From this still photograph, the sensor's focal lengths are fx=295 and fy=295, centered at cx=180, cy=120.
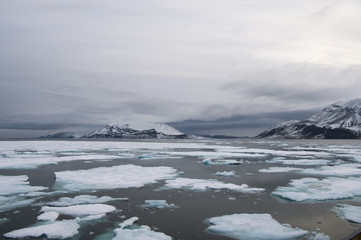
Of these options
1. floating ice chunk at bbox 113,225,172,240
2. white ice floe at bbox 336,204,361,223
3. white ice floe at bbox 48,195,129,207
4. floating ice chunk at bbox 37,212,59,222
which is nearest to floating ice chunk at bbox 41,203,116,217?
floating ice chunk at bbox 37,212,59,222

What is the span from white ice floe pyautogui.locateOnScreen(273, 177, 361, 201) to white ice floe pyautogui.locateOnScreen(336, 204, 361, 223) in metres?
0.83

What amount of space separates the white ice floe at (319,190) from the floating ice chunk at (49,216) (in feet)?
23.1

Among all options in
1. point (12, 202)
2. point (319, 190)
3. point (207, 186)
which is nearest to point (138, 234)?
point (12, 202)

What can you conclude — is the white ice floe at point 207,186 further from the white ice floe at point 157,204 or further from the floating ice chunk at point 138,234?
the floating ice chunk at point 138,234

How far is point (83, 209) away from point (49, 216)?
0.86 m

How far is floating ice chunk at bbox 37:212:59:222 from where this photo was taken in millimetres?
7215

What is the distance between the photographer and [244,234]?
643 cm

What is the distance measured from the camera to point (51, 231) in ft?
20.7

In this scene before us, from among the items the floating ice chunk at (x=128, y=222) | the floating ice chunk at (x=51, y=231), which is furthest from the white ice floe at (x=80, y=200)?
the floating ice chunk at (x=128, y=222)

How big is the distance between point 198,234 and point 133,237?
1433 mm

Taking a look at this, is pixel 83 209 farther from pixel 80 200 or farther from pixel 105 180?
pixel 105 180

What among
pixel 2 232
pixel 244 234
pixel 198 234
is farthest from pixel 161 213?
pixel 2 232

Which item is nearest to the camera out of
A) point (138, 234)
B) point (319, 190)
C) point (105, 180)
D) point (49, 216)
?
point (138, 234)

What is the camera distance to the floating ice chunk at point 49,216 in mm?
7215
